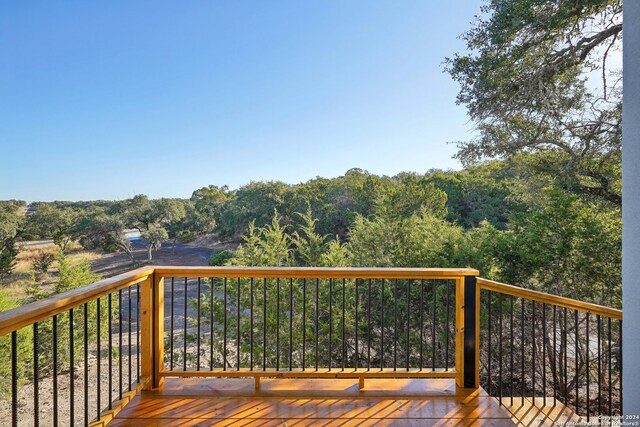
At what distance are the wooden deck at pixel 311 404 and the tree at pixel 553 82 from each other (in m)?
4.76

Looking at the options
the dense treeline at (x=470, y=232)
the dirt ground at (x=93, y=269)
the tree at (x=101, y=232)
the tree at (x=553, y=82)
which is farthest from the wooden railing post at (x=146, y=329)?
the tree at (x=101, y=232)

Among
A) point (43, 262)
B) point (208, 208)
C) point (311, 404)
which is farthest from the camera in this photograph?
point (208, 208)

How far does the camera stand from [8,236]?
1942 centimetres

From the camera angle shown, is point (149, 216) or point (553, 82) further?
point (149, 216)

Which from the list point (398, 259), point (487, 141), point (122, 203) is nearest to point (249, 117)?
A: point (398, 259)

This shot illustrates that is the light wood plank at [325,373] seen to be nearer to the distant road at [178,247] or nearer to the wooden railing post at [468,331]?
the wooden railing post at [468,331]

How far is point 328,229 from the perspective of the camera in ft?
58.3

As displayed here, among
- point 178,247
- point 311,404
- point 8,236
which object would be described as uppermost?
point 8,236

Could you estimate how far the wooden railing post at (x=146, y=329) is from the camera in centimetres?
240

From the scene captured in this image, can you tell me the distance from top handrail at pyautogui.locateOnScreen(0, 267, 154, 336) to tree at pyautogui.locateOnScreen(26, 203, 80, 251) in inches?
974

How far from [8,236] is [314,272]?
25.4 m

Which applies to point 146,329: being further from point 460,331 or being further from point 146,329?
point 460,331

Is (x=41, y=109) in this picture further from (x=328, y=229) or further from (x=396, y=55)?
(x=396, y=55)

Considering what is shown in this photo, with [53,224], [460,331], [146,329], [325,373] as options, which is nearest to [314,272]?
[325,373]
